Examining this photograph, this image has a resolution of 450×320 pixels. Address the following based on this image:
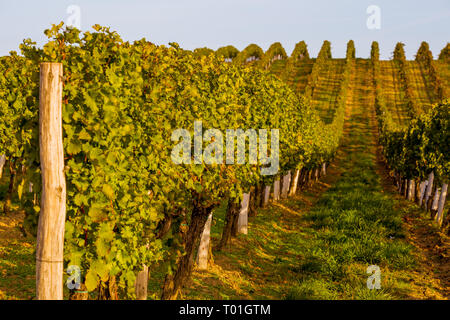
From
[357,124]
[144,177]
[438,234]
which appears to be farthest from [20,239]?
[357,124]

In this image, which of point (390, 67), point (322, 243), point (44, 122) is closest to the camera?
point (44, 122)

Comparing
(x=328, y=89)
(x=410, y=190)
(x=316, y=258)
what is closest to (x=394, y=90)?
(x=328, y=89)

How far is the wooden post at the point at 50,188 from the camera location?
5.39m

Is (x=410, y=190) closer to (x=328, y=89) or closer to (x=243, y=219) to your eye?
(x=243, y=219)

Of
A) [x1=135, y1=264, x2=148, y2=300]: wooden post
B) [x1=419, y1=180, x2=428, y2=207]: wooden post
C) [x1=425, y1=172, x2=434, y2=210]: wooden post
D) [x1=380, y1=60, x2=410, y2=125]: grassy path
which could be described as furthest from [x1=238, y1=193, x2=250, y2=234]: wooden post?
[x1=380, y1=60, x2=410, y2=125]: grassy path

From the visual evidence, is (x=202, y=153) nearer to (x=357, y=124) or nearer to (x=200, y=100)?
(x=200, y=100)

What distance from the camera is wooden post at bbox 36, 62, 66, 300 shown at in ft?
17.7

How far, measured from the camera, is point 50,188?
18.0 ft

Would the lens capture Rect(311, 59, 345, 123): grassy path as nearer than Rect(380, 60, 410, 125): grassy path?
No

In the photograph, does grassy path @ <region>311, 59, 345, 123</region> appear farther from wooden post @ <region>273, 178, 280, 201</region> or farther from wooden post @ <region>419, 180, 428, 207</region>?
wooden post @ <region>273, 178, 280, 201</region>

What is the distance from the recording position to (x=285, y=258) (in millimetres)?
15156
